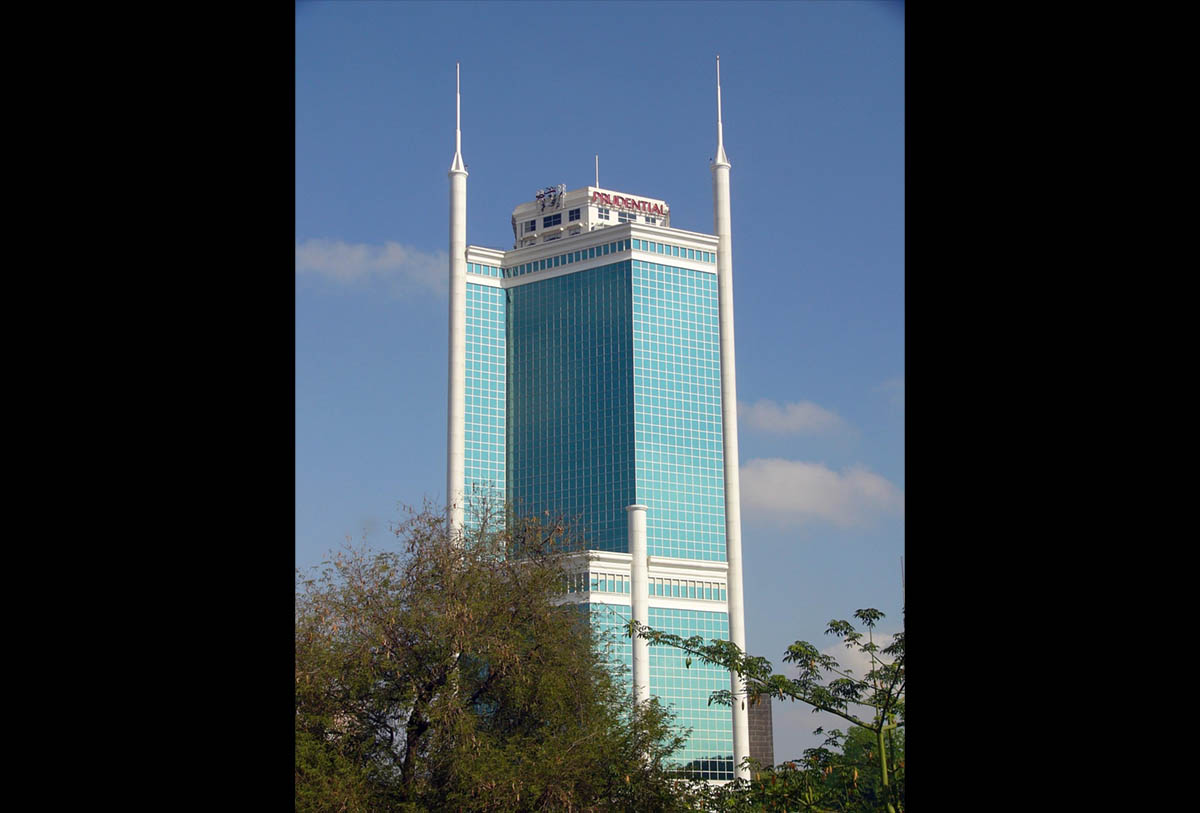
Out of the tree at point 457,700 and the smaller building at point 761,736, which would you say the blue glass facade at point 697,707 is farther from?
the tree at point 457,700

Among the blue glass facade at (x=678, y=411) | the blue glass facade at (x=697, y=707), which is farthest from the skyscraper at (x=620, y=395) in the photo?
the blue glass facade at (x=697, y=707)


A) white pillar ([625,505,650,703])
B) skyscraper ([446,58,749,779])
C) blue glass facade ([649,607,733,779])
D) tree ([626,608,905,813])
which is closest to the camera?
tree ([626,608,905,813])

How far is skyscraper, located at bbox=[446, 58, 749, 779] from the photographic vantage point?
75062mm

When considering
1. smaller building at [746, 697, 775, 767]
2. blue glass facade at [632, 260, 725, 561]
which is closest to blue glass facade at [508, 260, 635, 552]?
blue glass facade at [632, 260, 725, 561]

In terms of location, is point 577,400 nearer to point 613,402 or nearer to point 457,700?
point 613,402

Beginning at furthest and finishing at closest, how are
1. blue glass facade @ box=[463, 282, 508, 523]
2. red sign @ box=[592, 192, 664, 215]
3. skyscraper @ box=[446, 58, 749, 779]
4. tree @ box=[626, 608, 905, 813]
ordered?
1. red sign @ box=[592, 192, 664, 215]
2. blue glass facade @ box=[463, 282, 508, 523]
3. skyscraper @ box=[446, 58, 749, 779]
4. tree @ box=[626, 608, 905, 813]

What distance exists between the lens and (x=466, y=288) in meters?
79.9

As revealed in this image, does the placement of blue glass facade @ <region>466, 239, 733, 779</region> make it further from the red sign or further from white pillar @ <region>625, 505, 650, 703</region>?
the red sign

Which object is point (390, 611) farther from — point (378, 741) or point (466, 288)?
point (466, 288)

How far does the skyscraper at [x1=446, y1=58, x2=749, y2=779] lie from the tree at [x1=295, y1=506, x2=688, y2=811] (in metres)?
56.8
